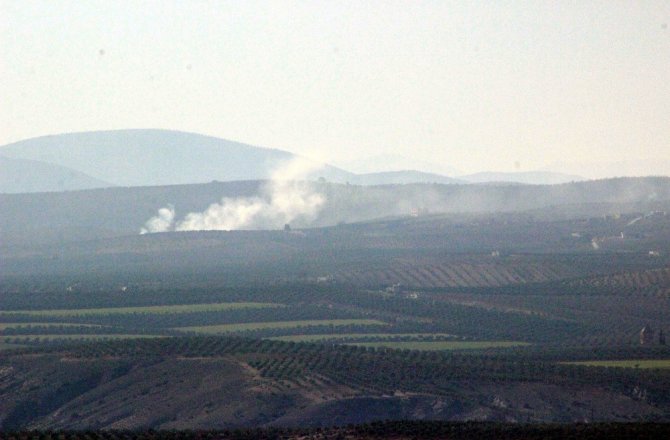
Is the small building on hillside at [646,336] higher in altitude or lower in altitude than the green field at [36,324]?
lower

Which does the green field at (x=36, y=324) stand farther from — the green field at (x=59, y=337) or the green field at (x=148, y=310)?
the green field at (x=59, y=337)

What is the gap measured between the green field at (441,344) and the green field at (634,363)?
14.4 metres

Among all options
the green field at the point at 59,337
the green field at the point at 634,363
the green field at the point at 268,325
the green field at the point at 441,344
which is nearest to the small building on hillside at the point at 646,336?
the green field at the point at 441,344

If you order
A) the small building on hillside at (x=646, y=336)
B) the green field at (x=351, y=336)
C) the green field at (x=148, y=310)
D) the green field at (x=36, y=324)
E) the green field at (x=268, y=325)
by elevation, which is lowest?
the small building on hillside at (x=646, y=336)

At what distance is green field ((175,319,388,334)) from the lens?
119 meters

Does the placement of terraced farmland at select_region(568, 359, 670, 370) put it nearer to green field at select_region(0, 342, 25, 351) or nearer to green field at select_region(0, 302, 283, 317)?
green field at select_region(0, 342, 25, 351)

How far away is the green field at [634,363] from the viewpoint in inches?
3698

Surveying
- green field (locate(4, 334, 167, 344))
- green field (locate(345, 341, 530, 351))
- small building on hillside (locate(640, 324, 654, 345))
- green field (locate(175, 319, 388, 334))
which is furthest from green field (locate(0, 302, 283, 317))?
small building on hillside (locate(640, 324, 654, 345))

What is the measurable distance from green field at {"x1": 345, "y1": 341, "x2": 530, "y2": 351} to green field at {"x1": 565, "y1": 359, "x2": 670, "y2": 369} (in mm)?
14430

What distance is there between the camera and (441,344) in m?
112

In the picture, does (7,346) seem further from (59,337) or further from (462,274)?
Answer: (462,274)

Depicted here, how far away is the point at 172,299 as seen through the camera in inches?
5487

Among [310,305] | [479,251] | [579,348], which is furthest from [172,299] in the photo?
[479,251]

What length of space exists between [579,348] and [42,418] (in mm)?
45871
